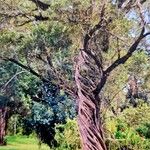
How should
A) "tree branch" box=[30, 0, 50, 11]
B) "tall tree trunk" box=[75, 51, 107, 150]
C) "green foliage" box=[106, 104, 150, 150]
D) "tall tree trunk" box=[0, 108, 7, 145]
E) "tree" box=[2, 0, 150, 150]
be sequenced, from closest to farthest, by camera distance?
"tall tree trunk" box=[75, 51, 107, 150] < "tree" box=[2, 0, 150, 150] < "green foliage" box=[106, 104, 150, 150] < "tree branch" box=[30, 0, 50, 11] < "tall tree trunk" box=[0, 108, 7, 145]

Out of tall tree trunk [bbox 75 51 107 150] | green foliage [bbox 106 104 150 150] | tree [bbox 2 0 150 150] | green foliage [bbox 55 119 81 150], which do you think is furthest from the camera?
green foliage [bbox 55 119 81 150]

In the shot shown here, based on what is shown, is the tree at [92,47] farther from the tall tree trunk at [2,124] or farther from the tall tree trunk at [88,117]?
the tall tree trunk at [2,124]

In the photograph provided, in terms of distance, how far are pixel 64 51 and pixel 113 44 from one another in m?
2.20

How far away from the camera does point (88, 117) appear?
467 cm

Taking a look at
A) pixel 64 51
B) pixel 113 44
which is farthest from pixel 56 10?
pixel 64 51

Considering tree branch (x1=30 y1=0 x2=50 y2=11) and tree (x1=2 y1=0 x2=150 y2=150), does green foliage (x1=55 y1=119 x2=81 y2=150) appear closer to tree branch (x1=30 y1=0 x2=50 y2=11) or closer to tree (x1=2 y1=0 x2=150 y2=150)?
tree (x1=2 y1=0 x2=150 y2=150)

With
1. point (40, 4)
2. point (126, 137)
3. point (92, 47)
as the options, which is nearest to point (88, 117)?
point (126, 137)

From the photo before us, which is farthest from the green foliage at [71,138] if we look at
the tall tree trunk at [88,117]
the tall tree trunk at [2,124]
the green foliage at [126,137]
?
the tall tree trunk at [2,124]

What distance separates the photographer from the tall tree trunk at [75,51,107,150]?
4.43 meters

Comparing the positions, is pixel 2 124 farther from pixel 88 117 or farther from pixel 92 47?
pixel 88 117

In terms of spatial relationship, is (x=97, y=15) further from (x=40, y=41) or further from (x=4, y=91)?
(x=4, y=91)

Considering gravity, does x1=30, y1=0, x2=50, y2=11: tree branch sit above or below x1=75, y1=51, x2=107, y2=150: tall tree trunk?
above

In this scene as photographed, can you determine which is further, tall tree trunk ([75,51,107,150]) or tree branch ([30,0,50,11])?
tree branch ([30,0,50,11])

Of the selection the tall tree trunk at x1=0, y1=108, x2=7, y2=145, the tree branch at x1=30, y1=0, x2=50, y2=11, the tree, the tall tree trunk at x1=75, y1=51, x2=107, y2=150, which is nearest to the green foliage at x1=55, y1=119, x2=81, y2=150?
the tree
